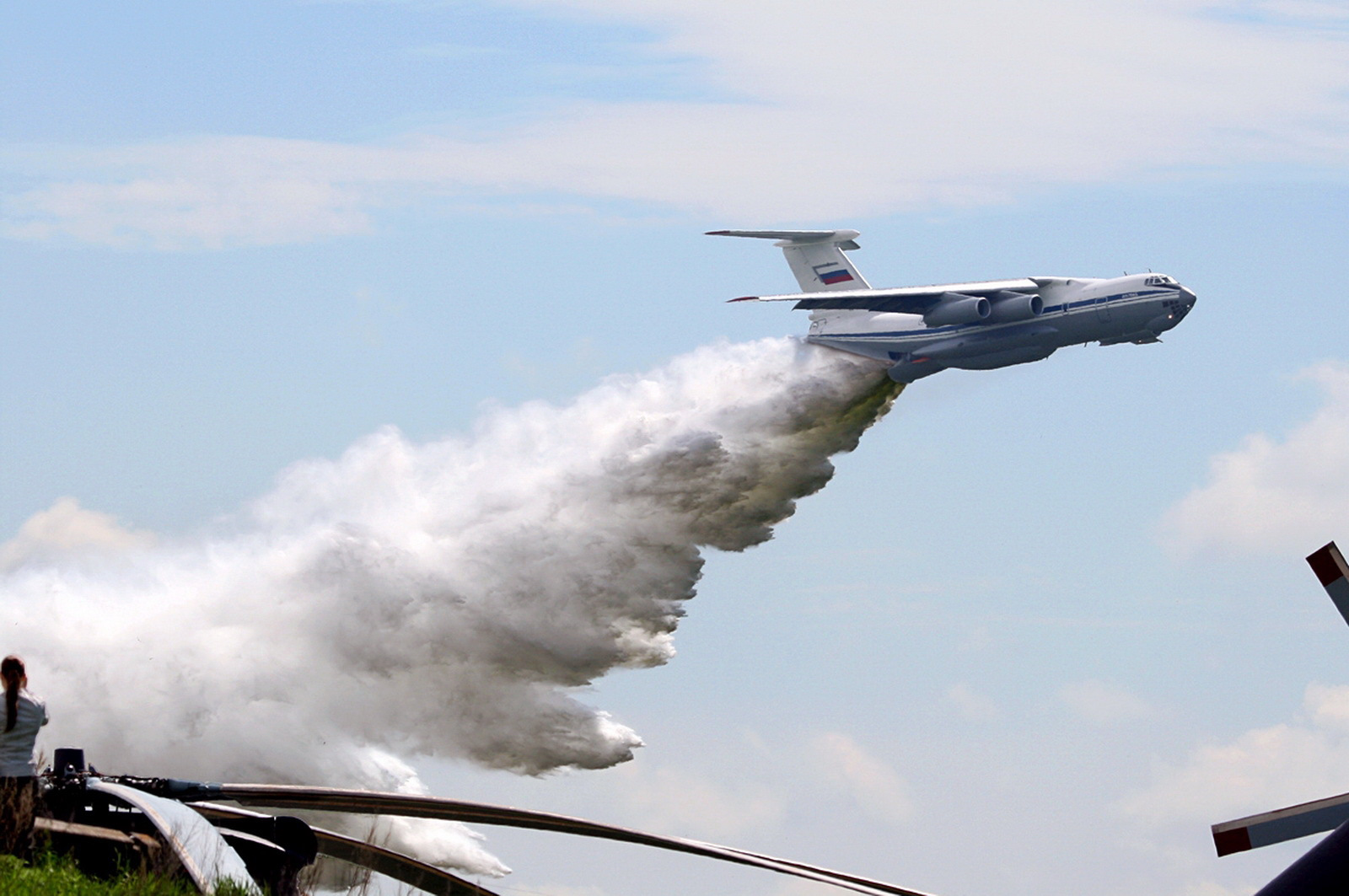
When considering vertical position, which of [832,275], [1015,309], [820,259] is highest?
[820,259]

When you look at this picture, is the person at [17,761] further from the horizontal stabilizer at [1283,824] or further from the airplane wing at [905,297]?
the airplane wing at [905,297]

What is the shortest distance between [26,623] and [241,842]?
72.4 feet

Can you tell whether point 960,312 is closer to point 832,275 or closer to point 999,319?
point 999,319

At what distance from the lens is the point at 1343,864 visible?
6.26 meters

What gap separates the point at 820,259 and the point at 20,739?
33969 mm

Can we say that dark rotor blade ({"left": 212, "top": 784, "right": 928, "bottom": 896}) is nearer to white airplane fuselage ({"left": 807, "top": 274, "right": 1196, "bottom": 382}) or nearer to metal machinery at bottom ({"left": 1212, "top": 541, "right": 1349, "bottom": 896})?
metal machinery at bottom ({"left": 1212, "top": 541, "right": 1349, "bottom": 896})

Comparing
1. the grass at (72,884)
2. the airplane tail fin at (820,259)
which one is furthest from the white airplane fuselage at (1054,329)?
the grass at (72,884)

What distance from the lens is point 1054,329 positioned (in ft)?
122

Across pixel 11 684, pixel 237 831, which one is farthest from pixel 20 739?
pixel 237 831

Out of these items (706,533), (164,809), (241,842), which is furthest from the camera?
(706,533)

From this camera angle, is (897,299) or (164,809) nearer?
(164,809)

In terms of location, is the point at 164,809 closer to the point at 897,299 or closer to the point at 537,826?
the point at 537,826

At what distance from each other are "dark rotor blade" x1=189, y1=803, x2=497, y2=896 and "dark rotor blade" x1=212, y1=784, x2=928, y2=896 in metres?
0.23

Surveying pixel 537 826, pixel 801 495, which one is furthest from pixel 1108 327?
pixel 537 826
